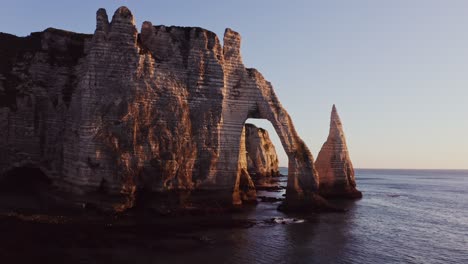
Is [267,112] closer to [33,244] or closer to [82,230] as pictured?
[82,230]

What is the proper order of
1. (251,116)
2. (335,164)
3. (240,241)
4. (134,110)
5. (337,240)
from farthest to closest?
(335,164) < (251,116) < (134,110) < (337,240) < (240,241)

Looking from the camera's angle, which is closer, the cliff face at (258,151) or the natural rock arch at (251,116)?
the natural rock arch at (251,116)

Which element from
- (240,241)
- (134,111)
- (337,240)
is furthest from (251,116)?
(240,241)

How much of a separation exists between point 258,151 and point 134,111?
205 ft

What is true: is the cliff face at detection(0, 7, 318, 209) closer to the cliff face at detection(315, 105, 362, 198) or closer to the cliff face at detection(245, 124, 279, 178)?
the cliff face at detection(315, 105, 362, 198)

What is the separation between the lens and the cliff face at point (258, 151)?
302ft

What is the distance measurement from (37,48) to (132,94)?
1502 centimetres

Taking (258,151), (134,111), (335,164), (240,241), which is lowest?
(240,241)

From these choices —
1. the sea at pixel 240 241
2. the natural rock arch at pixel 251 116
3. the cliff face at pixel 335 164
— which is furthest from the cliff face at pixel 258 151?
the sea at pixel 240 241

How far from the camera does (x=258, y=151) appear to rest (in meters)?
94.6

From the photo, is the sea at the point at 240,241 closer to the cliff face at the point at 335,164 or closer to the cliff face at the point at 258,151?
the cliff face at the point at 335,164

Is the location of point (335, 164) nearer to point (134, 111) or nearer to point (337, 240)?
point (337, 240)

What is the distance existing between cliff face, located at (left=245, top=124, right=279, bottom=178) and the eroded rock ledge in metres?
49.7

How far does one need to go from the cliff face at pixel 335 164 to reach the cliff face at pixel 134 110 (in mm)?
11882
